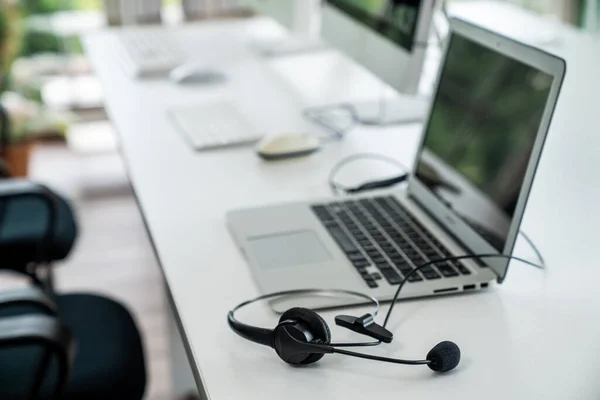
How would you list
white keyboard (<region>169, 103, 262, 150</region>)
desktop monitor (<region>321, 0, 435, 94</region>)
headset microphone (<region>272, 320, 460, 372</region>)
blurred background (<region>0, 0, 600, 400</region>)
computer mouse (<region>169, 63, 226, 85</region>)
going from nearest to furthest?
headset microphone (<region>272, 320, 460, 372</region>)
desktop monitor (<region>321, 0, 435, 94</region>)
white keyboard (<region>169, 103, 262, 150</region>)
computer mouse (<region>169, 63, 226, 85</region>)
blurred background (<region>0, 0, 600, 400</region>)

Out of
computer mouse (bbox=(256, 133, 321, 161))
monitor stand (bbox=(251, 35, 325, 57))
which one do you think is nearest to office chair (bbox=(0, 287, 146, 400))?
computer mouse (bbox=(256, 133, 321, 161))

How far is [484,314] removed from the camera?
909mm

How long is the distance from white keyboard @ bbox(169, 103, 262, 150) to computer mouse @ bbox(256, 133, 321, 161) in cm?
8

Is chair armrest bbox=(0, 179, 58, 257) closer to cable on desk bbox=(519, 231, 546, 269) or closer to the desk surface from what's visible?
the desk surface

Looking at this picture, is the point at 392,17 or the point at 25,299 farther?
the point at 392,17

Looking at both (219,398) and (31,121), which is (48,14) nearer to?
(31,121)

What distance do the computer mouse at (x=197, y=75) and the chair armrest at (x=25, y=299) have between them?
29.5 inches

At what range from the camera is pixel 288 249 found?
1.02 metres

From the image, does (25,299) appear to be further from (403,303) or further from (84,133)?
(84,133)

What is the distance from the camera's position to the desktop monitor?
1.31m

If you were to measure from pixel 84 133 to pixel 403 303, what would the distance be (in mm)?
2817

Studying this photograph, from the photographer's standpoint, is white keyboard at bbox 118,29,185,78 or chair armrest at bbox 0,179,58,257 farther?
white keyboard at bbox 118,29,185,78

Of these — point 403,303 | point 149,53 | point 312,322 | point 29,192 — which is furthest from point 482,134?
point 149,53

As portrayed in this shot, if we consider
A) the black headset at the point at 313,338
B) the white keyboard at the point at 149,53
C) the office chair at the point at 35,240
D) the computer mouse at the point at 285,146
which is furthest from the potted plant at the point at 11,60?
the black headset at the point at 313,338
